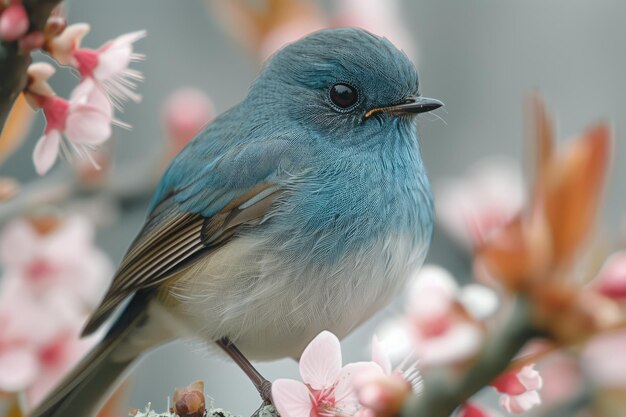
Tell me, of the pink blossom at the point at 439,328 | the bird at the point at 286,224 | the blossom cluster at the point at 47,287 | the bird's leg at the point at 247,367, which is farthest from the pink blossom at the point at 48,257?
the pink blossom at the point at 439,328

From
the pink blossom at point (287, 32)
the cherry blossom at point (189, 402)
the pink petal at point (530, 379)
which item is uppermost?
the pink blossom at point (287, 32)

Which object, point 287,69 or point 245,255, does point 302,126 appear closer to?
point 287,69

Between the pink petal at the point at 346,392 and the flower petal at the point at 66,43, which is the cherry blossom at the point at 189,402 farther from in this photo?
the flower petal at the point at 66,43

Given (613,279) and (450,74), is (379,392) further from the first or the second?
(450,74)

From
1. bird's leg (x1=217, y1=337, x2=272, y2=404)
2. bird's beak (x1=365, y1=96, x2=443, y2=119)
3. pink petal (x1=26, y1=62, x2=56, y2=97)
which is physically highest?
bird's beak (x1=365, y1=96, x2=443, y2=119)

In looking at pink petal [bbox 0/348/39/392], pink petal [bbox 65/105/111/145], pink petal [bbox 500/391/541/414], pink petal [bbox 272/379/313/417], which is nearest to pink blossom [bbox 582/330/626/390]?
pink petal [bbox 500/391/541/414]

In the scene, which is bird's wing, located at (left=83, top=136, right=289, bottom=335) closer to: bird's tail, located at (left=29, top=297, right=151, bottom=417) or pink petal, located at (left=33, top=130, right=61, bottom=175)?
bird's tail, located at (left=29, top=297, right=151, bottom=417)
